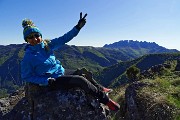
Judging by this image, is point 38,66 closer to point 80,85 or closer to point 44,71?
point 44,71

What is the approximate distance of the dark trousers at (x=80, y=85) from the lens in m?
9.04

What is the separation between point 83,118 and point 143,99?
440 centimetres

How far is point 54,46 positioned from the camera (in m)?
9.99

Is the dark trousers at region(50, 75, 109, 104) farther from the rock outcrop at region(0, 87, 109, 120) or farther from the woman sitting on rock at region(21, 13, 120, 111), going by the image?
the rock outcrop at region(0, 87, 109, 120)

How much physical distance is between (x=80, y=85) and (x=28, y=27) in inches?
100

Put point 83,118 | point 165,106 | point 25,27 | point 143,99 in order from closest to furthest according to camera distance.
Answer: point 83,118
point 25,27
point 165,106
point 143,99

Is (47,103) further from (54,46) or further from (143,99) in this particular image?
(143,99)

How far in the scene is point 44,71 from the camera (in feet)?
30.3

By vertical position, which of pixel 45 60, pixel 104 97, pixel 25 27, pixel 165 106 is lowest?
pixel 165 106

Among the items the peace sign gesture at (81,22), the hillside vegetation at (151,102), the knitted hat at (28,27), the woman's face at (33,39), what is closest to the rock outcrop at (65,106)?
the woman's face at (33,39)

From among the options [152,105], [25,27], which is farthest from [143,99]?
[25,27]

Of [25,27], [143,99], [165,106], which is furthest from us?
[143,99]

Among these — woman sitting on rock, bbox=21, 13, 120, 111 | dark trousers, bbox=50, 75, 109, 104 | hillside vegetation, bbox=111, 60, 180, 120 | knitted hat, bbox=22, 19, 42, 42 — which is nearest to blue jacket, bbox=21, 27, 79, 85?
woman sitting on rock, bbox=21, 13, 120, 111

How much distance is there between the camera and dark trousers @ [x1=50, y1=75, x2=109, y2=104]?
904cm
